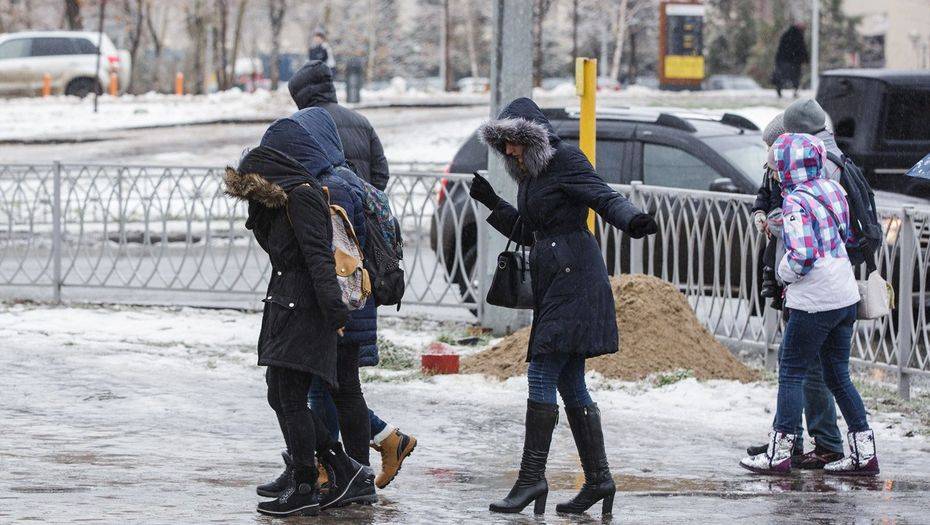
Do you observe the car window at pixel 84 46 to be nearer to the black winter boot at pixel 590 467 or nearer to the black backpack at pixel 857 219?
the black backpack at pixel 857 219

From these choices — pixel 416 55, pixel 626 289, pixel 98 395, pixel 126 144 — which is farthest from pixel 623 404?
pixel 416 55

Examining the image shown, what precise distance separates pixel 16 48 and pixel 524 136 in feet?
117

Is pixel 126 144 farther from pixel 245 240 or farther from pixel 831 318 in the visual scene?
pixel 831 318

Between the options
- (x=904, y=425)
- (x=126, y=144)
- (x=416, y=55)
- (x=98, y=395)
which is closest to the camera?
(x=904, y=425)

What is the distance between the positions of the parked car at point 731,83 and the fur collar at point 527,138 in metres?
51.4

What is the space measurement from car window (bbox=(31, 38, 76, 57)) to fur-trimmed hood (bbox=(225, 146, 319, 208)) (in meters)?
34.5

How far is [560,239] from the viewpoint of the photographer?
638cm

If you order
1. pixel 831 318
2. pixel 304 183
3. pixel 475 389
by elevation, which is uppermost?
pixel 304 183

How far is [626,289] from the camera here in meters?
9.93

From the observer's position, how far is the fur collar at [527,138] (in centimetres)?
636

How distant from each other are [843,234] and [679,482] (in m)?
1.33

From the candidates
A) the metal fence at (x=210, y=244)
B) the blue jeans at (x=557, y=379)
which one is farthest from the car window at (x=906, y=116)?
the blue jeans at (x=557, y=379)

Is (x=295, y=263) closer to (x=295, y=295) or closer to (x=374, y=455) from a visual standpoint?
(x=295, y=295)

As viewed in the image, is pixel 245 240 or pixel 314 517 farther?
pixel 245 240
